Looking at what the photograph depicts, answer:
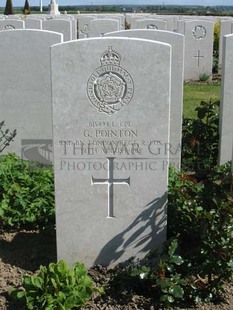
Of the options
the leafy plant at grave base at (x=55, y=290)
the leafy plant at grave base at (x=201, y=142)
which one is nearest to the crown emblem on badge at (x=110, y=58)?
the leafy plant at grave base at (x=55, y=290)

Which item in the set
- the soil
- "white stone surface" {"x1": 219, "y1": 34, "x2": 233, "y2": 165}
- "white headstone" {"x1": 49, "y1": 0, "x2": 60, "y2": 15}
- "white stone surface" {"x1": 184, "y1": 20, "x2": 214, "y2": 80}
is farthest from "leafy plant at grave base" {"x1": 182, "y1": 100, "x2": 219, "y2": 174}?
"white headstone" {"x1": 49, "y1": 0, "x2": 60, "y2": 15}

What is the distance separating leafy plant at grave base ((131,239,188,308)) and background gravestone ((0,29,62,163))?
2.99 m

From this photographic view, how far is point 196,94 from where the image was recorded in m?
11.3

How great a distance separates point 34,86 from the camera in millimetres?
5938

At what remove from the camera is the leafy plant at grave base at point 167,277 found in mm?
3227

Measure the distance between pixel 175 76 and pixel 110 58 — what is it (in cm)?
229

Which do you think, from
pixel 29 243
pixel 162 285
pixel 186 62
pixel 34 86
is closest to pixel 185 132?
pixel 34 86

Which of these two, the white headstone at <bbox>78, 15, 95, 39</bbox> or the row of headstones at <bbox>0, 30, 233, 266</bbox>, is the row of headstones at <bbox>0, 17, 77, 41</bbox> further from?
the row of headstones at <bbox>0, 30, 233, 266</bbox>

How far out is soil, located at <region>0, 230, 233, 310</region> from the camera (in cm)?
342

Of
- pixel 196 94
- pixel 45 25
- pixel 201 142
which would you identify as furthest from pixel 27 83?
pixel 45 25

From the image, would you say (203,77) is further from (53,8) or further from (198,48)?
(53,8)

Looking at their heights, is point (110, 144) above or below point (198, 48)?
below

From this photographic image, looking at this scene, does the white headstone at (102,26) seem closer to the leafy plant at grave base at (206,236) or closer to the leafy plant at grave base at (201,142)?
the leafy plant at grave base at (201,142)

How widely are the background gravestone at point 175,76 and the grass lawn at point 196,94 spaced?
11.2 feet
